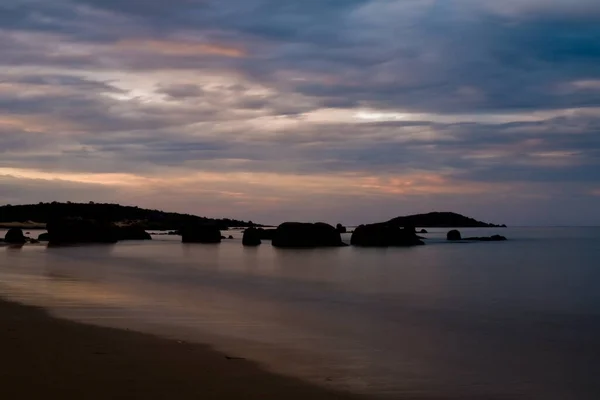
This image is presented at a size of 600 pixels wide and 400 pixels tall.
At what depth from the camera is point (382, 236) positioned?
88.2 metres

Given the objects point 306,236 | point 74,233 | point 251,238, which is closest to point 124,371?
point 306,236

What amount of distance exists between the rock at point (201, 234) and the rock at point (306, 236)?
19.4 meters

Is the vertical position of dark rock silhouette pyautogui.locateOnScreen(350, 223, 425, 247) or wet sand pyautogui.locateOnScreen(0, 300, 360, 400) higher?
dark rock silhouette pyautogui.locateOnScreen(350, 223, 425, 247)

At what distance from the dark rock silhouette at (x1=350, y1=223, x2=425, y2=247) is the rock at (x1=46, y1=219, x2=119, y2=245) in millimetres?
36086

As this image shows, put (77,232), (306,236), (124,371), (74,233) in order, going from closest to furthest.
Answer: (124,371) < (306,236) < (74,233) < (77,232)

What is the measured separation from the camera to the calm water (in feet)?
39.5

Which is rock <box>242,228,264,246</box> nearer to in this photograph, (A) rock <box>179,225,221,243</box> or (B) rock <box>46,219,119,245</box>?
(A) rock <box>179,225,221,243</box>

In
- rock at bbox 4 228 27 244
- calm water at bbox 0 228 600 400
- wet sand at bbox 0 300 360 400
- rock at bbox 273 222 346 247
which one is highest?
rock at bbox 273 222 346 247

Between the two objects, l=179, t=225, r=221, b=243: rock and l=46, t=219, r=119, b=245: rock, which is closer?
l=46, t=219, r=119, b=245: rock

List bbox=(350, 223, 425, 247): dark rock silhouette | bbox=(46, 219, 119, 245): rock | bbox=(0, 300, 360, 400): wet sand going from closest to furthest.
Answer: bbox=(0, 300, 360, 400): wet sand < bbox=(350, 223, 425, 247): dark rock silhouette < bbox=(46, 219, 119, 245): rock

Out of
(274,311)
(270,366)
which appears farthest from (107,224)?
(270,366)

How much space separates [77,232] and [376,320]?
81148 mm

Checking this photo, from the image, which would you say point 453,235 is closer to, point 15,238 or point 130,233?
point 130,233

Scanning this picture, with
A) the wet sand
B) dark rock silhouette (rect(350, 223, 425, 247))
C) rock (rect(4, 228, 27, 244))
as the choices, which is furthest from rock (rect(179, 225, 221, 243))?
the wet sand
